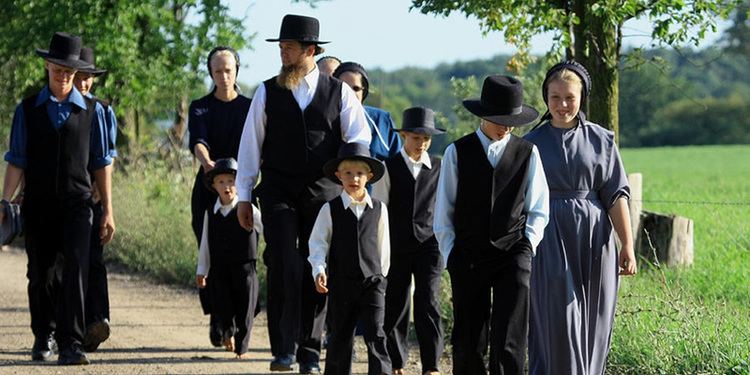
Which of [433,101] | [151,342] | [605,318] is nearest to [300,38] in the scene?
[605,318]

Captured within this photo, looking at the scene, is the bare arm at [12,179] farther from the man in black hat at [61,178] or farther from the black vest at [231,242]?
the black vest at [231,242]

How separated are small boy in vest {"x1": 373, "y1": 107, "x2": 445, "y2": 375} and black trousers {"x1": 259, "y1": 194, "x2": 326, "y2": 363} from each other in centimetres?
57

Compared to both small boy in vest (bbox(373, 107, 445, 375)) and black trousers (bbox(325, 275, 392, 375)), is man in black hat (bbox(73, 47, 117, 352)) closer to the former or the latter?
small boy in vest (bbox(373, 107, 445, 375))

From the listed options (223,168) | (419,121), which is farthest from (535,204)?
(223,168)

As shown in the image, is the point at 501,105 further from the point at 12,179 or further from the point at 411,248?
the point at 12,179

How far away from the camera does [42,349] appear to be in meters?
11.0

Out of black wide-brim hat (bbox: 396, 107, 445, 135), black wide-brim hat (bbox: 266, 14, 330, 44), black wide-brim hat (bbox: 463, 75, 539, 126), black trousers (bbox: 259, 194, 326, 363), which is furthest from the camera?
black wide-brim hat (bbox: 396, 107, 445, 135)

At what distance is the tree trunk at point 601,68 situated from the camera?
43.3 ft

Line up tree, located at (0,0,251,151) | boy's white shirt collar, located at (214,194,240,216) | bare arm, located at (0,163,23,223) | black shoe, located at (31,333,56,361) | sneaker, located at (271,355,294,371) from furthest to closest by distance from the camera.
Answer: tree, located at (0,0,251,151)
boy's white shirt collar, located at (214,194,240,216)
black shoe, located at (31,333,56,361)
bare arm, located at (0,163,23,223)
sneaker, located at (271,355,294,371)

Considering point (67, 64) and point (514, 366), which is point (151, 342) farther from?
point (514, 366)

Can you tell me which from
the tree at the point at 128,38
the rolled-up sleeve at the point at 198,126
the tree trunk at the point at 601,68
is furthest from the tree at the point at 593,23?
the tree at the point at 128,38

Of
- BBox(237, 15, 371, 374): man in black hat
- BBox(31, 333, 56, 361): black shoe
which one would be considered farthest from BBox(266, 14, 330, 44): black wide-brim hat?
BBox(31, 333, 56, 361): black shoe

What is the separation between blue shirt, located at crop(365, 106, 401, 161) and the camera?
444 inches

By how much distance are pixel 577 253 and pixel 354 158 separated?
1596 millimetres
